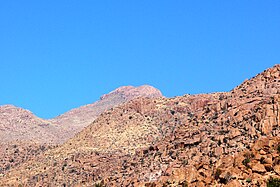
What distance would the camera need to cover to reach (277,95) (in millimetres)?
70438

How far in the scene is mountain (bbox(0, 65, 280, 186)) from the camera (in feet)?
156

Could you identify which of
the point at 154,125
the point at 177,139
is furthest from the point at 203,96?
the point at 177,139

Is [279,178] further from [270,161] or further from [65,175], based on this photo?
[65,175]

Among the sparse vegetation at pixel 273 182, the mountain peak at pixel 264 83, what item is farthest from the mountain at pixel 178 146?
the sparse vegetation at pixel 273 182

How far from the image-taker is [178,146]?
7556cm

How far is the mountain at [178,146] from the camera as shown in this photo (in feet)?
156

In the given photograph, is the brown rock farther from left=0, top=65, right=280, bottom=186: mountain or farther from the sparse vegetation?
the sparse vegetation

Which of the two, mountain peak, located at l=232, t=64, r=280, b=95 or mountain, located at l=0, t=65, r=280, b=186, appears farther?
mountain peak, located at l=232, t=64, r=280, b=95

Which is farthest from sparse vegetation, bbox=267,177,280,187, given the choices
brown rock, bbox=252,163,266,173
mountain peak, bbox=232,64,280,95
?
mountain peak, bbox=232,64,280,95

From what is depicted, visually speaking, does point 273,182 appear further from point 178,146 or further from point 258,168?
point 178,146

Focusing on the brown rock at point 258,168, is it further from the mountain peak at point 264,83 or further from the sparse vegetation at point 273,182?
the mountain peak at point 264,83

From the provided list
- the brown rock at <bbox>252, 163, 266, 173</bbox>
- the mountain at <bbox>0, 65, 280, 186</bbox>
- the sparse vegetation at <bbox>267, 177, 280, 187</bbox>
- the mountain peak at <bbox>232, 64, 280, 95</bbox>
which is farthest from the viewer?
the mountain peak at <bbox>232, 64, 280, 95</bbox>

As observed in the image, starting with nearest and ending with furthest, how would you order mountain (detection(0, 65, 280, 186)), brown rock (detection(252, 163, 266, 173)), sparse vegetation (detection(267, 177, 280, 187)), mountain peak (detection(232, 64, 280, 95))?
sparse vegetation (detection(267, 177, 280, 187)), brown rock (detection(252, 163, 266, 173)), mountain (detection(0, 65, 280, 186)), mountain peak (detection(232, 64, 280, 95))

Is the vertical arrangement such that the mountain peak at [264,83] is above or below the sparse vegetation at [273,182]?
above
